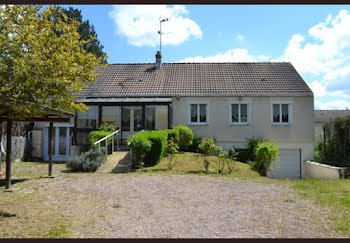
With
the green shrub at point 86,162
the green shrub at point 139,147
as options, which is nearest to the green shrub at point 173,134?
the green shrub at point 139,147

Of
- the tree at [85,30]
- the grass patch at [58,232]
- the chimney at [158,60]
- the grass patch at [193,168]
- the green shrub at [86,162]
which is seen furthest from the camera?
the tree at [85,30]

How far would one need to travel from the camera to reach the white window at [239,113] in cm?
2148

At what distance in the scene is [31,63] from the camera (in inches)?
291

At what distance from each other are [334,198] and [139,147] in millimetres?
8317

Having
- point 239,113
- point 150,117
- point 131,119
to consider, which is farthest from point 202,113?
point 131,119

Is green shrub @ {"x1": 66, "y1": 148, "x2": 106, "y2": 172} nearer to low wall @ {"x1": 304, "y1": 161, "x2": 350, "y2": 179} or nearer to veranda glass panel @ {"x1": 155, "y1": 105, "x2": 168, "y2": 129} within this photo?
veranda glass panel @ {"x1": 155, "y1": 105, "x2": 168, "y2": 129}

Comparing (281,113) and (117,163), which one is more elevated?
(281,113)

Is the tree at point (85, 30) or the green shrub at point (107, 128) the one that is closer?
the green shrub at point (107, 128)

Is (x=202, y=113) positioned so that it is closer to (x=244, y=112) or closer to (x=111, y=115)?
(x=244, y=112)

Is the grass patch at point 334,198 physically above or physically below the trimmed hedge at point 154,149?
below

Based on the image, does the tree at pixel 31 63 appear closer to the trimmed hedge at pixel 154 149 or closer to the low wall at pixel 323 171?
the trimmed hedge at pixel 154 149

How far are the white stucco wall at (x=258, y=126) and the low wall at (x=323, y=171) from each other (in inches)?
43.0

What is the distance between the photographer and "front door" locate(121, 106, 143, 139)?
21.2 meters

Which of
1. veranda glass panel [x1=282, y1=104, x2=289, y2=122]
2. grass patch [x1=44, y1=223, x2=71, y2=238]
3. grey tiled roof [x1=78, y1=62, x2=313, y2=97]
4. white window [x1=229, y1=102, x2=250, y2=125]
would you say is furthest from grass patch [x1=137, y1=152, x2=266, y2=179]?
grass patch [x1=44, y1=223, x2=71, y2=238]
